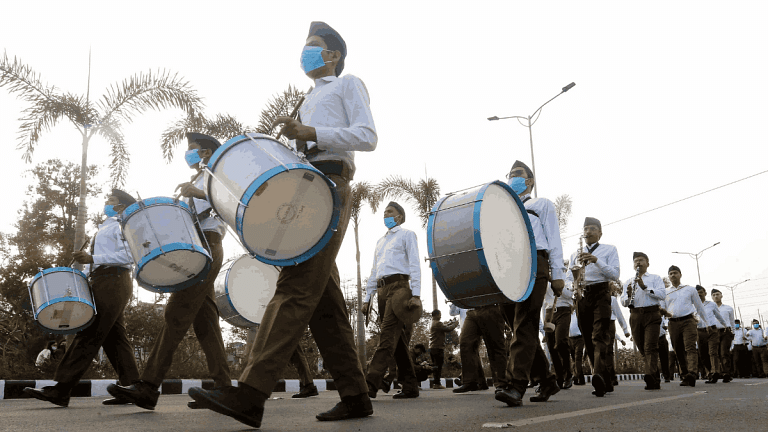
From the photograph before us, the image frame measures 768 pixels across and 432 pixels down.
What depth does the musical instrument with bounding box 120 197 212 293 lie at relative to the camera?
454 cm

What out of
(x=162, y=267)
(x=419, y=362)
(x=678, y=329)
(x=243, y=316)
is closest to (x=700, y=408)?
(x=162, y=267)

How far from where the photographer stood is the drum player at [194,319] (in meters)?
4.84

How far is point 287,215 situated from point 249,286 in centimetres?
509

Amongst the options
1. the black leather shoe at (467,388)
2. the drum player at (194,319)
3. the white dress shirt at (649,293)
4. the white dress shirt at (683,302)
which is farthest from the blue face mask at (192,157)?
the white dress shirt at (683,302)

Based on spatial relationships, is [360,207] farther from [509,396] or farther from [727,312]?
[509,396]

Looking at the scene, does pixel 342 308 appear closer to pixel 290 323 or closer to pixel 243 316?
pixel 290 323

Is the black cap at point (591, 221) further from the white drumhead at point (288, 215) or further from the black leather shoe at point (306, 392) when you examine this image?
the white drumhead at point (288, 215)

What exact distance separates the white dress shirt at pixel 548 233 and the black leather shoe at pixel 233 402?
10.2ft

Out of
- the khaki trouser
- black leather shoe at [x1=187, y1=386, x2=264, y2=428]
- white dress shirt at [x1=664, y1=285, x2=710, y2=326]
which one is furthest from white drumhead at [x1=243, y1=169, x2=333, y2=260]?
white dress shirt at [x1=664, y1=285, x2=710, y2=326]

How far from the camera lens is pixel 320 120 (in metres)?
3.74

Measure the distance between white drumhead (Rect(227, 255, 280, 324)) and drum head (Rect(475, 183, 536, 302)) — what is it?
3.71 m

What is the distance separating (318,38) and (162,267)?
77.5 inches

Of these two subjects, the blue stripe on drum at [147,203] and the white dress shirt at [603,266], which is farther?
the white dress shirt at [603,266]

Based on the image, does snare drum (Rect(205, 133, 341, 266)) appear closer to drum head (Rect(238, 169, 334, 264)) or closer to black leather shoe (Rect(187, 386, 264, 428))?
drum head (Rect(238, 169, 334, 264))
